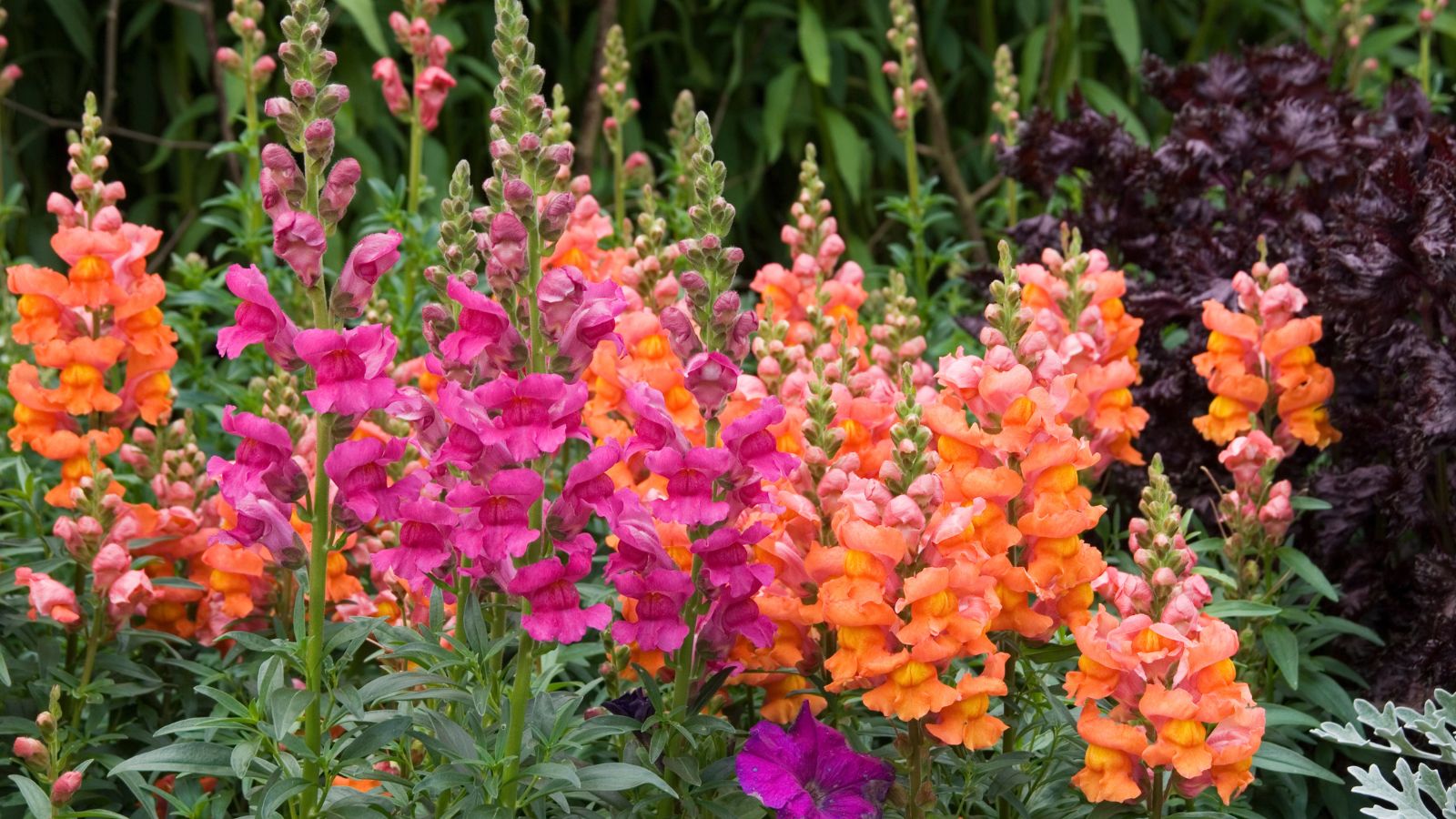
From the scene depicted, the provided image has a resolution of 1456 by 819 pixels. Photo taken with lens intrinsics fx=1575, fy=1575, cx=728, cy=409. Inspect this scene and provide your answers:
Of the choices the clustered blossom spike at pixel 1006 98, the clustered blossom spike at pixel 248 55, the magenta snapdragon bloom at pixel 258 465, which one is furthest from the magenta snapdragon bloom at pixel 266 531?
the clustered blossom spike at pixel 1006 98

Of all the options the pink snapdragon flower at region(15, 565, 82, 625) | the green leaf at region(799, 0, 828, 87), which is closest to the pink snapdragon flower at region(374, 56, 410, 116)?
the pink snapdragon flower at region(15, 565, 82, 625)

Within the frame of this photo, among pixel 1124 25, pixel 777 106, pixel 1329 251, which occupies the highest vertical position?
pixel 1124 25

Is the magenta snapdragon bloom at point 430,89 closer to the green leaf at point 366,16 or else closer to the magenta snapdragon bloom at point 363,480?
the green leaf at point 366,16

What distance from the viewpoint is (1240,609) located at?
2.57 meters

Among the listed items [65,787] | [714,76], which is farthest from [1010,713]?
[714,76]

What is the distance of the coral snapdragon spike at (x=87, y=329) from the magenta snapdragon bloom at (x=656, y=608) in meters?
1.17

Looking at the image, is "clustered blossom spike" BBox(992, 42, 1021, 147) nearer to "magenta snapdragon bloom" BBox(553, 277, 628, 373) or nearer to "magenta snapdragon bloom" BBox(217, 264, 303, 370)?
"magenta snapdragon bloom" BBox(553, 277, 628, 373)

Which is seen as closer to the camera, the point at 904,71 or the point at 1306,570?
the point at 1306,570

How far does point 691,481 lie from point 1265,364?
4.74ft

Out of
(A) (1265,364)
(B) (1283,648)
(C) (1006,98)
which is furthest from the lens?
(C) (1006,98)

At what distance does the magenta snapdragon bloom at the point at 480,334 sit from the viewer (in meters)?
1.95

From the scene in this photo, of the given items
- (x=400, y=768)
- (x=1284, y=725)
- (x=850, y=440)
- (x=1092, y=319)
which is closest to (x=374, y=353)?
(x=400, y=768)

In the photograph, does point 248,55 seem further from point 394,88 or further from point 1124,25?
point 1124,25

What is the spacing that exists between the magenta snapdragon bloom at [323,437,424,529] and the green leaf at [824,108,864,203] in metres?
3.79
